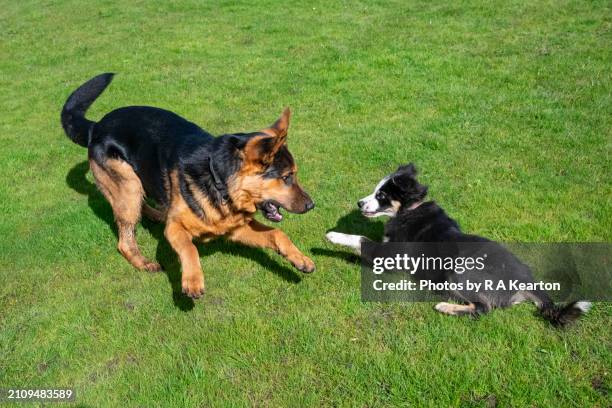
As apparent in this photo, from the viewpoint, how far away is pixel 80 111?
6820mm

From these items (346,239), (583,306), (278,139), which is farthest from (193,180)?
(583,306)

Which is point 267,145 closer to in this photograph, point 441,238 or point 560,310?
point 441,238

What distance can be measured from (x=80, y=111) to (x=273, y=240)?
12.0ft

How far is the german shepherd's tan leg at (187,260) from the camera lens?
440 cm

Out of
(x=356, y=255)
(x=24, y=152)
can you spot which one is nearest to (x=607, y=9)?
(x=356, y=255)

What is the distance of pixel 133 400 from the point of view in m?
4.12

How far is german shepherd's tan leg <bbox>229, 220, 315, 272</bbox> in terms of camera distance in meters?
4.84

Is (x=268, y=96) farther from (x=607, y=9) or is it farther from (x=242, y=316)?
(x=607, y=9)

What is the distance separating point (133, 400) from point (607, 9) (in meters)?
16.1

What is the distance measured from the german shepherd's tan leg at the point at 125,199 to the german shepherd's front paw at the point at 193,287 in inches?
69.8

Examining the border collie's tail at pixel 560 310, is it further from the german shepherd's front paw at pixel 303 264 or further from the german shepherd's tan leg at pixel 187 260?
the german shepherd's tan leg at pixel 187 260

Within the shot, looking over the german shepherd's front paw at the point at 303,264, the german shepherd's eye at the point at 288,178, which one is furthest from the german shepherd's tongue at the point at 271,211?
the german shepherd's front paw at the point at 303,264

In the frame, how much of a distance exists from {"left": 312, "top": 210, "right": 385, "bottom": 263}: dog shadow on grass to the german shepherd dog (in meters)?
0.98

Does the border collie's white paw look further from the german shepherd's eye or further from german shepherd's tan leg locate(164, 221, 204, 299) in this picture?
german shepherd's tan leg locate(164, 221, 204, 299)
